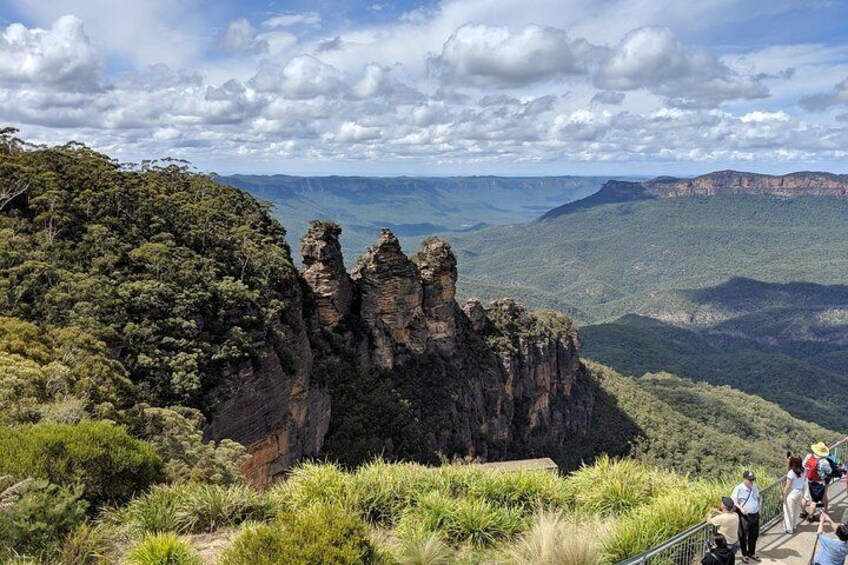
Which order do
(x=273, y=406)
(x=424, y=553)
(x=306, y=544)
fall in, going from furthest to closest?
(x=273, y=406)
(x=424, y=553)
(x=306, y=544)

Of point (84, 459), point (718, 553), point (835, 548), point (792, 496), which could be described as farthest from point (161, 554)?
point (792, 496)

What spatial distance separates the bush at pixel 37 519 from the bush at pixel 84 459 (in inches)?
27.2

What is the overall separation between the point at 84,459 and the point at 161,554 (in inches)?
178

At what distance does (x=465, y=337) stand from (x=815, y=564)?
53.2m

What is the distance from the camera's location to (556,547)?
9164mm

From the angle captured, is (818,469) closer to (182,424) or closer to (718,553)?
(718,553)

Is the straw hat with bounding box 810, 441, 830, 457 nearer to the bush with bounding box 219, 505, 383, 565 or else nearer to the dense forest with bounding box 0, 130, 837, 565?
the dense forest with bounding box 0, 130, 837, 565

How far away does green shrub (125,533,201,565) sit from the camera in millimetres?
8891

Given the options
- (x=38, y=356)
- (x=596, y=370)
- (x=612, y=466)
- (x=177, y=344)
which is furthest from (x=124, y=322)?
(x=596, y=370)

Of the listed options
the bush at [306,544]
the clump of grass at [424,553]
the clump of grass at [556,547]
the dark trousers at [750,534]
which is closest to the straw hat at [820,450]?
the dark trousers at [750,534]

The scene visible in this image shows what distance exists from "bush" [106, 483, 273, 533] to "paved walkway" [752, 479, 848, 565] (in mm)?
9999

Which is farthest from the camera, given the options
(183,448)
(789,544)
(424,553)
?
(183,448)

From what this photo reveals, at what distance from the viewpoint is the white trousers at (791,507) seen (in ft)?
40.2

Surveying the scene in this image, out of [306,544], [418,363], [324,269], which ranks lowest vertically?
[418,363]
